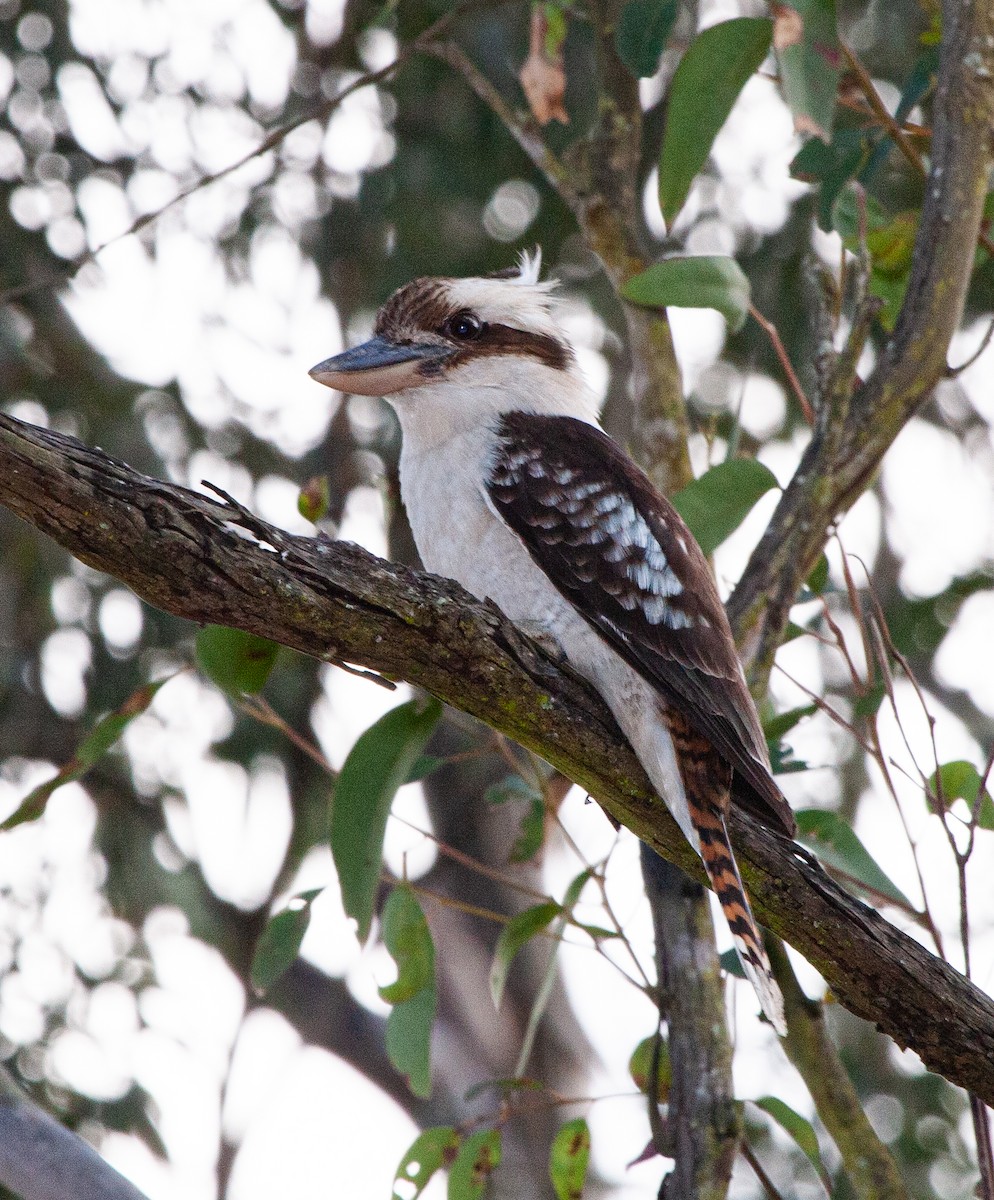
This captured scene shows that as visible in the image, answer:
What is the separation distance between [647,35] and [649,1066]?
63.1 inches

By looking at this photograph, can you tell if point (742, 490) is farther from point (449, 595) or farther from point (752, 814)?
point (449, 595)

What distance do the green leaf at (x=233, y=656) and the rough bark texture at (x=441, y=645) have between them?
0.48 m

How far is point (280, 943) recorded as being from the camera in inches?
91.1

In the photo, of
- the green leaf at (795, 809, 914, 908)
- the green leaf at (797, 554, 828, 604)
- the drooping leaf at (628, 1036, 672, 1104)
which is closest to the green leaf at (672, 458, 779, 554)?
the green leaf at (797, 554, 828, 604)

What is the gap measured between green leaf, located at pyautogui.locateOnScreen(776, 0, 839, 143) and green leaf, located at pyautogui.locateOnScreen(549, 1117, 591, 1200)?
1.48 meters

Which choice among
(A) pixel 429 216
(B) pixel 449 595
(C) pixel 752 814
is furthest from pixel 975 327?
(B) pixel 449 595

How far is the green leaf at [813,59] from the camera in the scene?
6.84ft

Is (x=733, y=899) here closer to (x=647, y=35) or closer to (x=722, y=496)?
(x=722, y=496)

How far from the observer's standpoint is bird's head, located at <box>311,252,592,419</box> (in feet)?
7.65

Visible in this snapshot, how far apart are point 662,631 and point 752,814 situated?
0.26m

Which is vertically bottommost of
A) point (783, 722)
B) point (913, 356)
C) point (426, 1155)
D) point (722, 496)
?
point (426, 1155)

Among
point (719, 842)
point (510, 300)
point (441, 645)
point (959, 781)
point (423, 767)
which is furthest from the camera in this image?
point (510, 300)

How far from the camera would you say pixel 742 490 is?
2.21 meters

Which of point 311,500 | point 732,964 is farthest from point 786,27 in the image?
point 732,964
